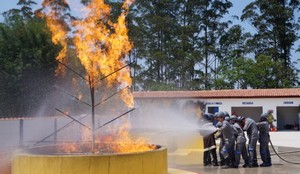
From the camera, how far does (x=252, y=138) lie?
12367 millimetres

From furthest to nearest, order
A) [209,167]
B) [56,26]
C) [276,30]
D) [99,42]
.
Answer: [276,30] < [209,167] < [56,26] < [99,42]

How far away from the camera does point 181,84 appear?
54.3 metres

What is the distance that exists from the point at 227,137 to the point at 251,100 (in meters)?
24.8

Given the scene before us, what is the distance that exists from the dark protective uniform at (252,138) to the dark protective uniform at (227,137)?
22.4 inches

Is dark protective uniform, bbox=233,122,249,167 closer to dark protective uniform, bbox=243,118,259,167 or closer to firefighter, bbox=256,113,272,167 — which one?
dark protective uniform, bbox=243,118,259,167

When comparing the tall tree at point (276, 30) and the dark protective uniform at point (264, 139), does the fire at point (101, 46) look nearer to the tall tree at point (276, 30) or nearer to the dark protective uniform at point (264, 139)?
the dark protective uniform at point (264, 139)

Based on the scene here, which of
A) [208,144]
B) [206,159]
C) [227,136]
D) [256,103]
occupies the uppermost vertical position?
[256,103]

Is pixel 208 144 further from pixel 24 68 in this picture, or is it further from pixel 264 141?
pixel 24 68

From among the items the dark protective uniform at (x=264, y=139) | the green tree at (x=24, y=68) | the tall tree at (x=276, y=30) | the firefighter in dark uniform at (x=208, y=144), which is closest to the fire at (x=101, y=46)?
the firefighter in dark uniform at (x=208, y=144)

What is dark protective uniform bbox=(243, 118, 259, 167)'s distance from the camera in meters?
12.4

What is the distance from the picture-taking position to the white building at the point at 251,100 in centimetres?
3556

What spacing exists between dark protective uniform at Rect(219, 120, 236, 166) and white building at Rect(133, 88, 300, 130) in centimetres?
2272

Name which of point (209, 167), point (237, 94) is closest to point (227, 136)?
point (209, 167)

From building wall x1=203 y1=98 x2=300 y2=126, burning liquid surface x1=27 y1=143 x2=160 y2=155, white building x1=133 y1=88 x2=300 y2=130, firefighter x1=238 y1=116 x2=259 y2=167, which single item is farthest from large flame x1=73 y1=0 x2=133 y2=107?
building wall x1=203 y1=98 x2=300 y2=126
